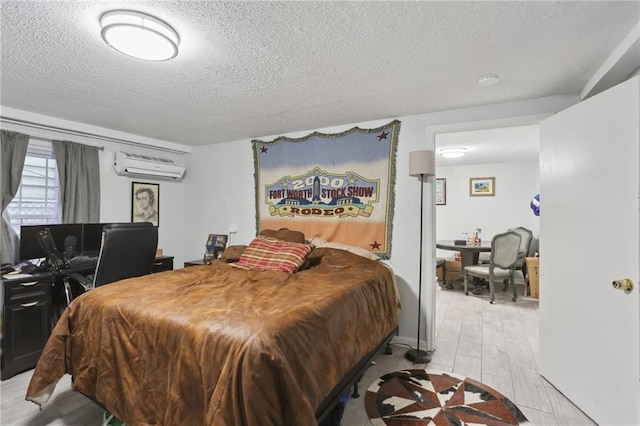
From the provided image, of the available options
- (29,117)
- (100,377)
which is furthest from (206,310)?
(29,117)

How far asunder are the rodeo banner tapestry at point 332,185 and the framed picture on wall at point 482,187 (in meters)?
4.01

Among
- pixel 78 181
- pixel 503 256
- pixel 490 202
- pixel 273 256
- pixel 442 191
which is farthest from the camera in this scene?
pixel 442 191

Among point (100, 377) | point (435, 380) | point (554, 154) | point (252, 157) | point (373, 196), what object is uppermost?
point (252, 157)

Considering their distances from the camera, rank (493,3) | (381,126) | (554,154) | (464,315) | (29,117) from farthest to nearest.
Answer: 1. (464,315)
2. (381,126)
3. (29,117)
4. (554,154)
5. (493,3)

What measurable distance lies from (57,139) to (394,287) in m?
4.00

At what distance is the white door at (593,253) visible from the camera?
1720 millimetres

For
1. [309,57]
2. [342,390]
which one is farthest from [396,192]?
[342,390]

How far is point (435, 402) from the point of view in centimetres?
214

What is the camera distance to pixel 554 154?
7.66 feet

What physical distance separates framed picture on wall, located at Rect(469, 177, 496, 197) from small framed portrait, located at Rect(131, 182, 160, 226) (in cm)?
592

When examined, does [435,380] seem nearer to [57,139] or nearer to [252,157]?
[252,157]

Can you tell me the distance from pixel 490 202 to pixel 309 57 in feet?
18.4

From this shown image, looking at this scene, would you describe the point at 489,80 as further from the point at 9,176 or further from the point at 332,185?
the point at 9,176

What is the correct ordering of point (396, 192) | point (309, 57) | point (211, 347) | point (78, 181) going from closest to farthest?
point (211, 347), point (309, 57), point (396, 192), point (78, 181)
